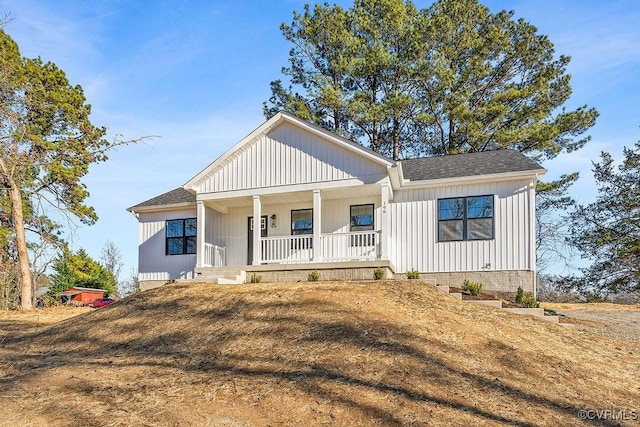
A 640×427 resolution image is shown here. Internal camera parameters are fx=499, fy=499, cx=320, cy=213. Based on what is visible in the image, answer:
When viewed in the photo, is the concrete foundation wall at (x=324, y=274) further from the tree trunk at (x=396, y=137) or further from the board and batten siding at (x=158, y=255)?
the tree trunk at (x=396, y=137)

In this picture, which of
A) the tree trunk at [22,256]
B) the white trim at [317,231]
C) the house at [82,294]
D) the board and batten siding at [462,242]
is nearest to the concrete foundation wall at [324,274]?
the white trim at [317,231]

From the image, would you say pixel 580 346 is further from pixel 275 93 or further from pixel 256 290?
pixel 275 93

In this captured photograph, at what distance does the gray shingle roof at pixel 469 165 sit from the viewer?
593 inches

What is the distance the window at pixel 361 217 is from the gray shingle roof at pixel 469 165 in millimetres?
1699

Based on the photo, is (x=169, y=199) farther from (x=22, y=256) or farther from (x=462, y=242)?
(x=462, y=242)

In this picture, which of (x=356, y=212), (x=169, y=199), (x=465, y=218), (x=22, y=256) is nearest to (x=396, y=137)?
(x=356, y=212)

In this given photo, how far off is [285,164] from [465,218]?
19.1 ft

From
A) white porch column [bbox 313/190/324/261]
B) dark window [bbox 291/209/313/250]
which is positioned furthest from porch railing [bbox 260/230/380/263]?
dark window [bbox 291/209/313/250]

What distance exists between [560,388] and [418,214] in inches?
366

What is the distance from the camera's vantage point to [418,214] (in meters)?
15.7

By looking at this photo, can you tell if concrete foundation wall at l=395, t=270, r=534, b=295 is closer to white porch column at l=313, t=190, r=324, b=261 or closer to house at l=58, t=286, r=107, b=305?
white porch column at l=313, t=190, r=324, b=261

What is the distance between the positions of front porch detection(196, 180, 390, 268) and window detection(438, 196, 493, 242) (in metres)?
1.82

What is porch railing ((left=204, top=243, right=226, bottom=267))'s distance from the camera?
16.9 meters

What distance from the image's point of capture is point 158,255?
742 inches
